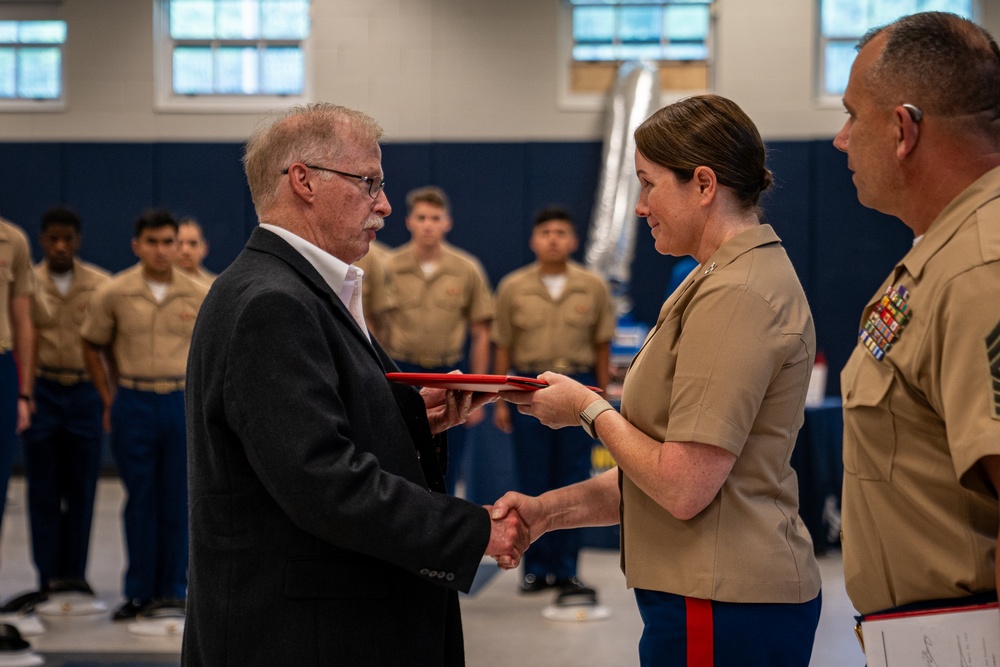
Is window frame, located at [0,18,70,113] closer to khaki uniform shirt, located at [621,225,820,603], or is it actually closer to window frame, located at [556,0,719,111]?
window frame, located at [556,0,719,111]

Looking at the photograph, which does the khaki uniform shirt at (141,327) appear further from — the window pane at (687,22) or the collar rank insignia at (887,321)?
the window pane at (687,22)

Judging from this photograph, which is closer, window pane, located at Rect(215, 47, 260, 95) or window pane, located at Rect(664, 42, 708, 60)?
window pane, located at Rect(664, 42, 708, 60)

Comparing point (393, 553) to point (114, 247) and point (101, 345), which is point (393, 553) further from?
point (114, 247)

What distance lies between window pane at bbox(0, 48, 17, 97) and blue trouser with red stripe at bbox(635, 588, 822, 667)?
10119mm

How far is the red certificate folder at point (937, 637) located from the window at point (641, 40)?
8.89m

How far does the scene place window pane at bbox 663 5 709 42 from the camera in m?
9.77

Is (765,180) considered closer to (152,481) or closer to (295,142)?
(295,142)

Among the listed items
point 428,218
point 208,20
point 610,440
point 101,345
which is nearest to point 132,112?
point 208,20

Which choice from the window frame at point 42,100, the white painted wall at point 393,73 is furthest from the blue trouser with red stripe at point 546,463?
the window frame at point 42,100

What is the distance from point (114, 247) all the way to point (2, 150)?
1445 mm

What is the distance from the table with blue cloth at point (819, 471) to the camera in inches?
249

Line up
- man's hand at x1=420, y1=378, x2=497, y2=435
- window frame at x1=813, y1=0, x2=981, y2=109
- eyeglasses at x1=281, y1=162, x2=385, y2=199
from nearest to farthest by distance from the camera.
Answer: eyeglasses at x1=281, y1=162, x2=385, y2=199, man's hand at x1=420, y1=378, x2=497, y2=435, window frame at x1=813, y1=0, x2=981, y2=109

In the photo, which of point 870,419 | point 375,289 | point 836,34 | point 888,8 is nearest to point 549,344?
point 375,289

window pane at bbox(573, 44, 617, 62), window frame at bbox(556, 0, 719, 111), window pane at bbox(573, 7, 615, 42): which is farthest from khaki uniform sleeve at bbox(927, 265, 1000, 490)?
window pane at bbox(573, 7, 615, 42)
